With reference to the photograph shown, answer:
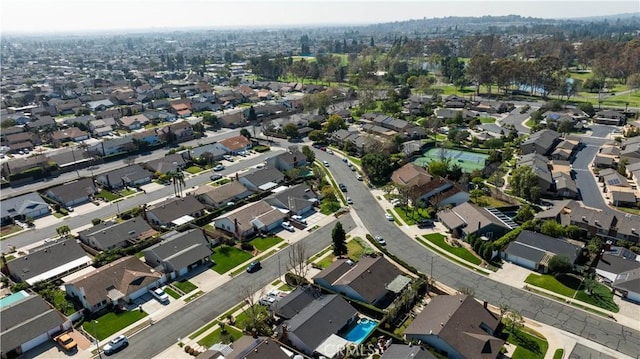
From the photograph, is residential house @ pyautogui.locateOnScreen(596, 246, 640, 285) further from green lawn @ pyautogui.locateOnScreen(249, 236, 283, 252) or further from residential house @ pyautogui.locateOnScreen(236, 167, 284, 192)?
residential house @ pyautogui.locateOnScreen(236, 167, 284, 192)

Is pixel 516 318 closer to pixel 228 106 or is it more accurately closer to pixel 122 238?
pixel 122 238

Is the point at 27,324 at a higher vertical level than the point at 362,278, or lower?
lower

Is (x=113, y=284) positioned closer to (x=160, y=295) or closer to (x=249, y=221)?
(x=160, y=295)

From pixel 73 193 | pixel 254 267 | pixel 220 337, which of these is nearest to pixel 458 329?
pixel 220 337

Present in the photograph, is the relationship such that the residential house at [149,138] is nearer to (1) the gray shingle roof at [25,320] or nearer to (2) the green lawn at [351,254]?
(1) the gray shingle roof at [25,320]

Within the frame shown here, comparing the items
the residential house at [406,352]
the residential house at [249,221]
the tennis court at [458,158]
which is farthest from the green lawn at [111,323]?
the tennis court at [458,158]
